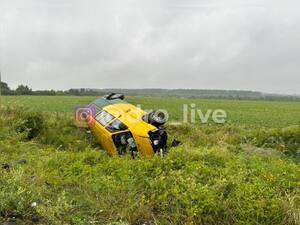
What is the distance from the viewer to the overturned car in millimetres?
7957

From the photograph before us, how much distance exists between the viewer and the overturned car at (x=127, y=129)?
7957 mm

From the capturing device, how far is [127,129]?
8453mm

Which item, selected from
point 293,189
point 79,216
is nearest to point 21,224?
point 79,216

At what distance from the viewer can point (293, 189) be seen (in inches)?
187

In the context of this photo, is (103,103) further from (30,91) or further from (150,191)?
(30,91)

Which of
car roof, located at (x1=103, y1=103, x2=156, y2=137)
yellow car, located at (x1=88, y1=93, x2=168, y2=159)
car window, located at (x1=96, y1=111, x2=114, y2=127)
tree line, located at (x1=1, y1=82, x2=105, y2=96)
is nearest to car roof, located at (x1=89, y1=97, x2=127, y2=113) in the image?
yellow car, located at (x1=88, y1=93, x2=168, y2=159)

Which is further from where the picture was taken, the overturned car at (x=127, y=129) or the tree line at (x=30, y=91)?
the tree line at (x=30, y=91)

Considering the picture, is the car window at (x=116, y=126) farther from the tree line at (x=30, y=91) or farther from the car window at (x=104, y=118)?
the tree line at (x=30, y=91)

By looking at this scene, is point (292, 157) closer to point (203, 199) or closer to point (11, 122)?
point (203, 199)

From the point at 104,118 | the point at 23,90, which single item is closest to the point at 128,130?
the point at 104,118

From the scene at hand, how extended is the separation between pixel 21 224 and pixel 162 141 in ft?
15.1

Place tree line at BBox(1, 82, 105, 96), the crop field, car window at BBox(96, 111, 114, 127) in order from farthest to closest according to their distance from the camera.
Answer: tree line at BBox(1, 82, 105, 96) → car window at BBox(96, 111, 114, 127) → the crop field

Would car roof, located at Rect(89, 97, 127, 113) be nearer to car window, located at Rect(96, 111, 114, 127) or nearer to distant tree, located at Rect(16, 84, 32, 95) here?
car window, located at Rect(96, 111, 114, 127)

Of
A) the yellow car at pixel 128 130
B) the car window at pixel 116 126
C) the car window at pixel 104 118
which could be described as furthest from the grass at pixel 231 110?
the car window at pixel 116 126
